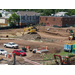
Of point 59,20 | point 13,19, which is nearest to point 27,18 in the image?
point 13,19

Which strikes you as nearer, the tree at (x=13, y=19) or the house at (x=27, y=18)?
the tree at (x=13, y=19)

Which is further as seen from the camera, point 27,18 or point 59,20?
point 27,18

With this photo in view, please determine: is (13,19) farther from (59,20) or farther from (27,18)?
(59,20)

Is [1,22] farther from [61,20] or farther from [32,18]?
[61,20]

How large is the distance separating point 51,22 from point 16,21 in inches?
831

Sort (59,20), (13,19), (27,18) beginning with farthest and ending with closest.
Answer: (27,18) < (59,20) < (13,19)

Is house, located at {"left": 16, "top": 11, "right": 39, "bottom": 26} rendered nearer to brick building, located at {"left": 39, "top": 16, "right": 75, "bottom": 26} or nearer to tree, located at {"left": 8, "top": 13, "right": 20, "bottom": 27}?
tree, located at {"left": 8, "top": 13, "right": 20, "bottom": 27}

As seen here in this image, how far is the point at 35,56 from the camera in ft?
108

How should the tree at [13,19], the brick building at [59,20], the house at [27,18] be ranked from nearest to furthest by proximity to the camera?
the tree at [13,19] < the brick building at [59,20] < the house at [27,18]

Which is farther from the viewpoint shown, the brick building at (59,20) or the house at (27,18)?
the house at (27,18)

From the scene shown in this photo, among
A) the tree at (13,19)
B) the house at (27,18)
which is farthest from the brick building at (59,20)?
the tree at (13,19)

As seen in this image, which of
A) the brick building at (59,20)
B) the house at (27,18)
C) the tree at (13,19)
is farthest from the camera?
the house at (27,18)

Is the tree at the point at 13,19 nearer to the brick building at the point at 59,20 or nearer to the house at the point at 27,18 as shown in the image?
the house at the point at 27,18

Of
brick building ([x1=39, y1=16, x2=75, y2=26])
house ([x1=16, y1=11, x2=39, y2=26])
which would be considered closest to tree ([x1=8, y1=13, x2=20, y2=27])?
house ([x1=16, y1=11, x2=39, y2=26])
